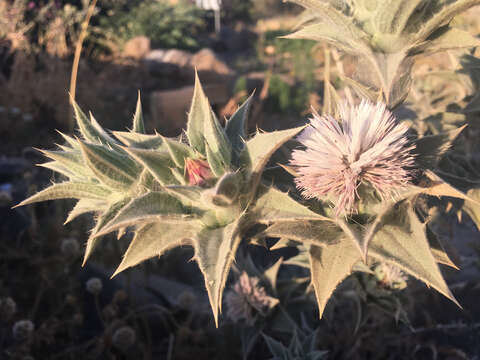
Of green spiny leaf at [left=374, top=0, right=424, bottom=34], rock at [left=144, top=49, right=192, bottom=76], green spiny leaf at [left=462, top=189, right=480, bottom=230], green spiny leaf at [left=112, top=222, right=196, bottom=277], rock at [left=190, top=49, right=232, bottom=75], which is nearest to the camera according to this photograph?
green spiny leaf at [left=112, top=222, right=196, bottom=277]

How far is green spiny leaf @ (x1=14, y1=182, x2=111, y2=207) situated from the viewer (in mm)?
1113

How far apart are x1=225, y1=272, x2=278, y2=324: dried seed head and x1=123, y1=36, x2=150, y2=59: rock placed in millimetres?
11850

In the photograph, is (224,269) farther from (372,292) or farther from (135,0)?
(135,0)

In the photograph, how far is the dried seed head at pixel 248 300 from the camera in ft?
7.13

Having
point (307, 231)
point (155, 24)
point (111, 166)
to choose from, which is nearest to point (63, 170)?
point (111, 166)

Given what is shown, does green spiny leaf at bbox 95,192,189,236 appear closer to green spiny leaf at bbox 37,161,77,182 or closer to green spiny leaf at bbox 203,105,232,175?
green spiny leaf at bbox 203,105,232,175

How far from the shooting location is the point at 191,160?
1078 mm

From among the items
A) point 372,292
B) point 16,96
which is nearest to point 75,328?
point 372,292

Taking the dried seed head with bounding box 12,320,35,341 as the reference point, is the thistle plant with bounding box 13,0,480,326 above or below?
above

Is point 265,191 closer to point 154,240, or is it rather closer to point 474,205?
point 154,240

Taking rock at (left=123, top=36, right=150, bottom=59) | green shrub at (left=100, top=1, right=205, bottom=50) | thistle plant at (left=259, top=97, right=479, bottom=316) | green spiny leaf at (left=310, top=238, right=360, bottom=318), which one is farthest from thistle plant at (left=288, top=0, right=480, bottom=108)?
green shrub at (left=100, top=1, right=205, bottom=50)

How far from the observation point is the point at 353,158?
3.57 ft

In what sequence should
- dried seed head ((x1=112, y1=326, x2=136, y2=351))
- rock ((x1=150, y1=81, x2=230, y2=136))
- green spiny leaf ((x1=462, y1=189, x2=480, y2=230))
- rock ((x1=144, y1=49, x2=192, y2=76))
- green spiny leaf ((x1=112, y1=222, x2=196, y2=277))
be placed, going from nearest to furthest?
1. green spiny leaf ((x1=112, y1=222, x2=196, y2=277))
2. green spiny leaf ((x1=462, y1=189, x2=480, y2=230))
3. dried seed head ((x1=112, y1=326, x2=136, y2=351))
4. rock ((x1=150, y1=81, x2=230, y2=136))
5. rock ((x1=144, y1=49, x2=192, y2=76))

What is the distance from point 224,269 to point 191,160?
30 cm
